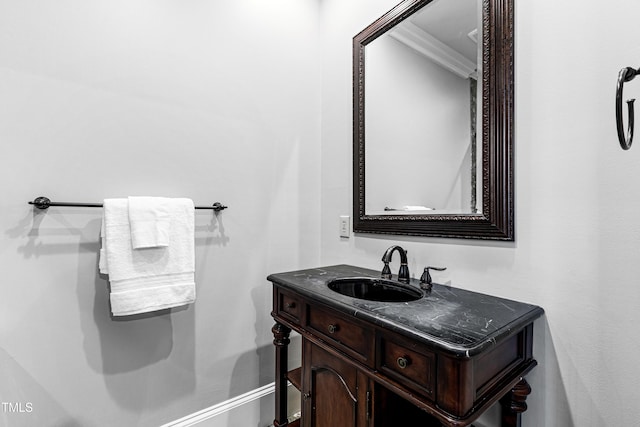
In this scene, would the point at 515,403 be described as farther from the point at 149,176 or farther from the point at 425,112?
the point at 149,176

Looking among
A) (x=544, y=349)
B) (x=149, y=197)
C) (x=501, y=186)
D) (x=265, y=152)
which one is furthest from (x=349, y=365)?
(x=265, y=152)

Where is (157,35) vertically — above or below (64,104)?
above

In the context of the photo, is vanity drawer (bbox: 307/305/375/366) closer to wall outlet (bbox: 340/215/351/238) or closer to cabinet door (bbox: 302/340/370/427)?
cabinet door (bbox: 302/340/370/427)

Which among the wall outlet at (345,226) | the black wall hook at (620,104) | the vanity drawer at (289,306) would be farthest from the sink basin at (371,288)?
the black wall hook at (620,104)

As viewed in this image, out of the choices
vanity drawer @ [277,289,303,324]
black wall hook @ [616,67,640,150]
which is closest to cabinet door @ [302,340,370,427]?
vanity drawer @ [277,289,303,324]

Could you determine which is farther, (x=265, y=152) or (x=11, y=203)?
(x=265, y=152)

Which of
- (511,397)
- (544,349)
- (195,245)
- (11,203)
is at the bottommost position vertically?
(511,397)

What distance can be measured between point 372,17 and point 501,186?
109cm

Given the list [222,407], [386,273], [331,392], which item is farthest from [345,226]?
[222,407]

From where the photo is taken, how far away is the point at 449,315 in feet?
2.86

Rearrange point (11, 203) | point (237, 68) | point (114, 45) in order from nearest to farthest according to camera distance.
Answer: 1. point (11, 203)
2. point (114, 45)
3. point (237, 68)

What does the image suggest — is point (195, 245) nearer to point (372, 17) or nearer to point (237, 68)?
point (237, 68)

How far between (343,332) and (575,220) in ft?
2.52

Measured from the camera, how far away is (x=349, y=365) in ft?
3.29
